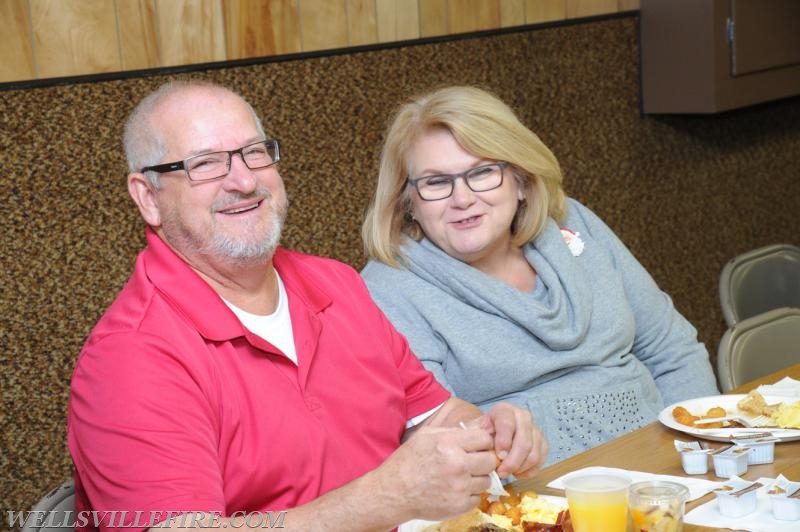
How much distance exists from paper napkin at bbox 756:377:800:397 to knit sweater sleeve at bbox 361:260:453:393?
2.15 feet

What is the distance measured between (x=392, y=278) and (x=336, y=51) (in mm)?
821

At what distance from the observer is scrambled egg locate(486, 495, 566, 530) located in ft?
5.06

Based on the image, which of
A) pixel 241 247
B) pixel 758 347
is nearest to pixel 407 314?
pixel 241 247

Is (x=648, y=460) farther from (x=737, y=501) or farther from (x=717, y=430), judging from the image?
(x=737, y=501)

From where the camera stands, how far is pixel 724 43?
12.4 ft

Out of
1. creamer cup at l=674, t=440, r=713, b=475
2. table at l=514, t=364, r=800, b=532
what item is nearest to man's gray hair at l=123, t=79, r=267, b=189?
table at l=514, t=364, r=800, b=532

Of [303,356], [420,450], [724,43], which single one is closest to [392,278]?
[303,356]

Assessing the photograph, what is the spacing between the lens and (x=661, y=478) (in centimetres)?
169

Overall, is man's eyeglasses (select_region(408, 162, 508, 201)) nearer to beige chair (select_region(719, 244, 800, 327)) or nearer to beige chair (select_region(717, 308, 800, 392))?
beige chair (select_region(717, 308, 800, 392))

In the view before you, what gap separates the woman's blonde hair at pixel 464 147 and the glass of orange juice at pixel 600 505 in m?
1.07

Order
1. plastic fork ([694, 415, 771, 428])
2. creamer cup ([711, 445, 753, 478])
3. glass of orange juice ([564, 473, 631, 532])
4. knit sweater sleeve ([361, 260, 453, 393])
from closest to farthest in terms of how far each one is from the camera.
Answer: glass of orange juice ([564, 473, 631, 532]), creamer cup ([711, 445, 753, 478]), plastic fork ([694, 415, 771, 428]), knit sweater sleeve ([361, 260, 453, 393])

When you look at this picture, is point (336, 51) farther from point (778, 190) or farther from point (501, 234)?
point (778, 190)

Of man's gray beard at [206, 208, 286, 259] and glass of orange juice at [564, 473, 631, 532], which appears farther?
man's gray beard at [206, 208, 286, 259]

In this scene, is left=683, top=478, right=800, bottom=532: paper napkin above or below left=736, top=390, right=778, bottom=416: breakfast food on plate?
below
